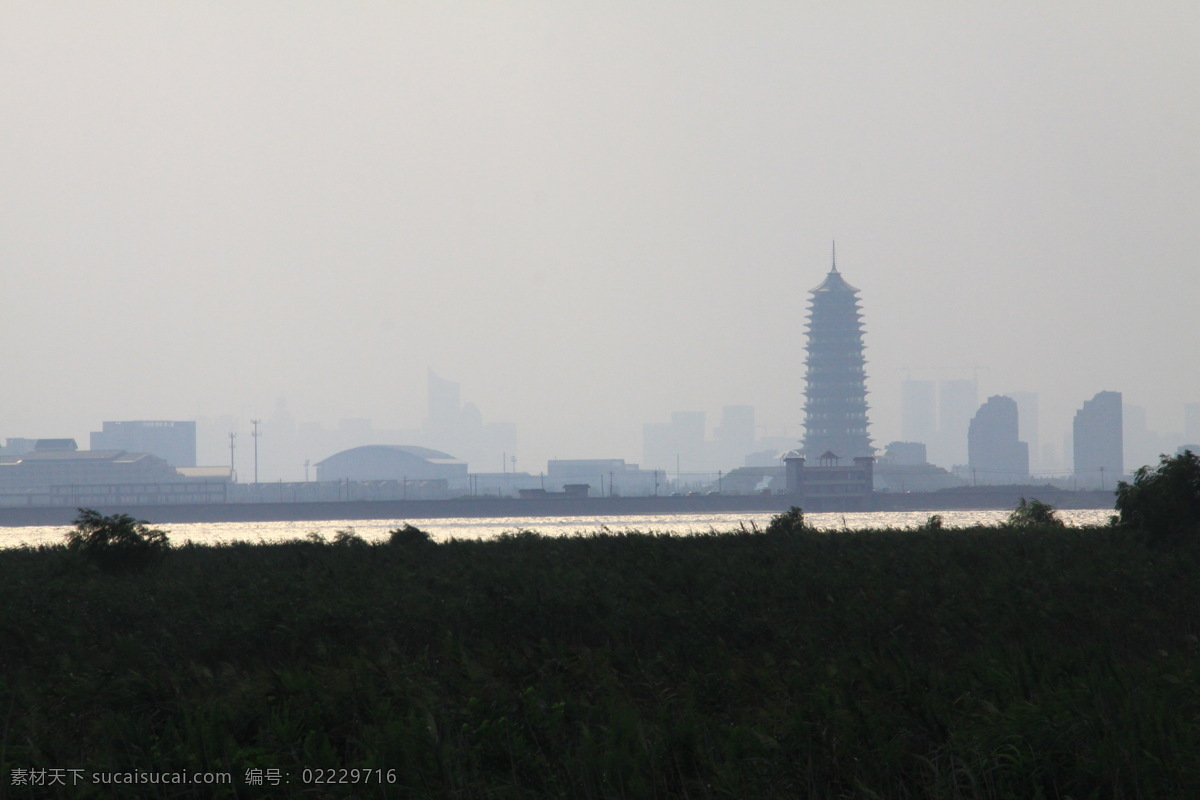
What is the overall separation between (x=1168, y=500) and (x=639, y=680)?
2522 centimetres

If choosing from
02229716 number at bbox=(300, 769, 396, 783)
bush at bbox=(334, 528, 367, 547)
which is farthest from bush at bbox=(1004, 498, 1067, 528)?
02229716 number at bbox=(300, 769, 396, 783)

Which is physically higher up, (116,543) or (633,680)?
(116,543)

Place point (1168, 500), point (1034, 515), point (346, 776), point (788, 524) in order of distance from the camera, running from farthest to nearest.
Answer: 1. point (1034, 515)
2. point (788, 524)
3. point (1168, 500)
4. point (346, 776)

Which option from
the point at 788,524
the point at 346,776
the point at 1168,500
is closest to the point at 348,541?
the point at 788,524

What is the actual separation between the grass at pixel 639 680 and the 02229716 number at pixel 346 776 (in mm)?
102

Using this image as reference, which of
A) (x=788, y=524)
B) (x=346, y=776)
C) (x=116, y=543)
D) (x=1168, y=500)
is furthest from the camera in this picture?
(x=788, y=524)

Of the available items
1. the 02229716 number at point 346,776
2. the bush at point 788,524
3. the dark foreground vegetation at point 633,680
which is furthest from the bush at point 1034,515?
the 02229716 number at point 346,776

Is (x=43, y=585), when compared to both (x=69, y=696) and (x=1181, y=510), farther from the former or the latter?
(x=1181, y=510)

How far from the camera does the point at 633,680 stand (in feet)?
53.7

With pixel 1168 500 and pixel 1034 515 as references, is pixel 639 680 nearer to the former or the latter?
pixel 1168 500

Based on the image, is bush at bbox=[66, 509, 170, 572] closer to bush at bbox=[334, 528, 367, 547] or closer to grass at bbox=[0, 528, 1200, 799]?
bush at bbox=[334, 528, 367, 547]

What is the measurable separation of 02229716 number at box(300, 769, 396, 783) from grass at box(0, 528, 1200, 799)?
10cm

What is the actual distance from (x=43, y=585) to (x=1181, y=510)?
3375 centimetres

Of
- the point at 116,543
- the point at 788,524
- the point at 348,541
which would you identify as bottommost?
the point at 348,541
